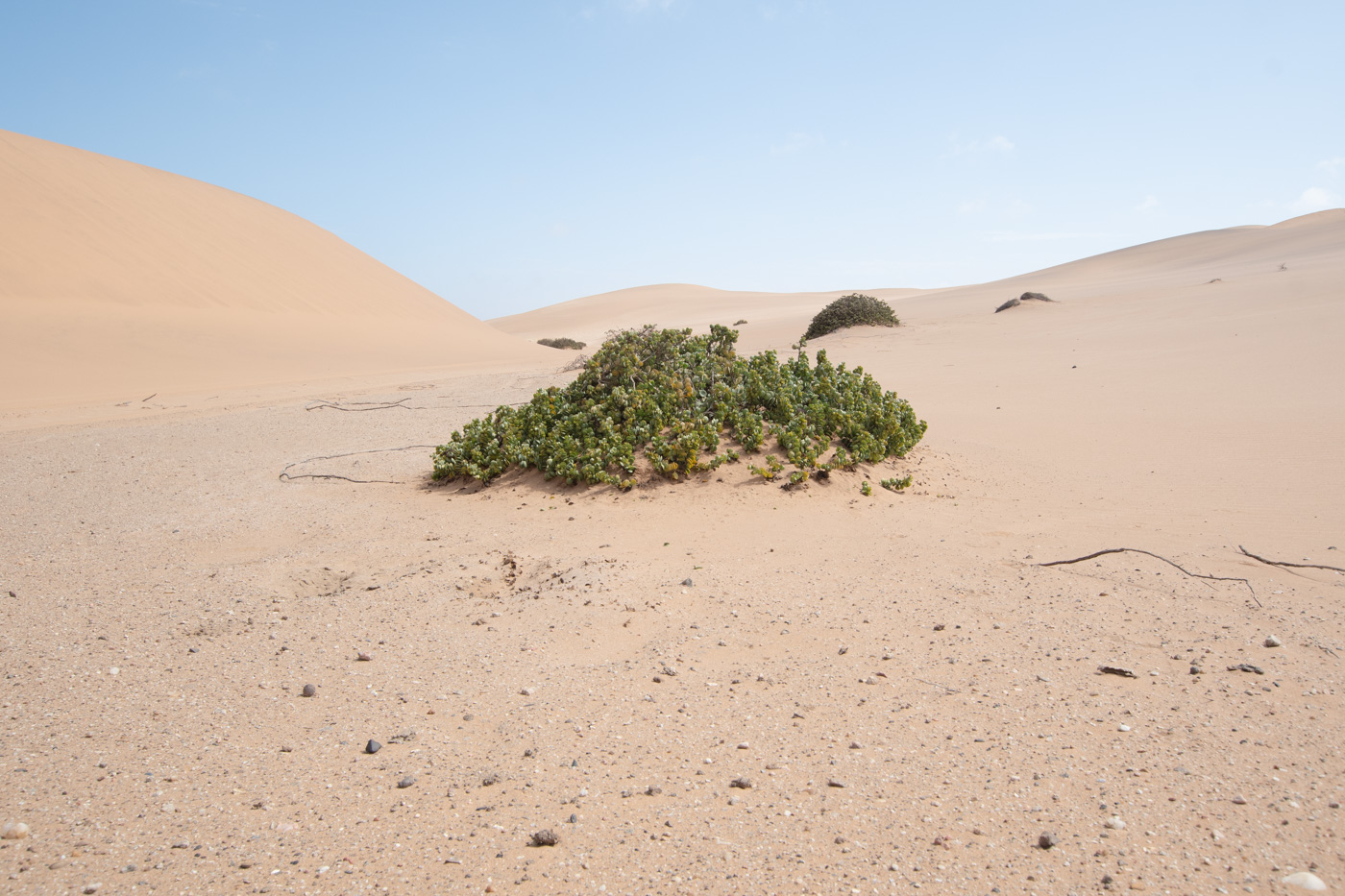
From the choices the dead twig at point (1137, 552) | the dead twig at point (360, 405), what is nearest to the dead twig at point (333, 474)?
the dead twig at point (360, 405)

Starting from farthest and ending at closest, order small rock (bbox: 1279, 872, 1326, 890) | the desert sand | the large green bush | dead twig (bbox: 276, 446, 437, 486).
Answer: dead twig (bbox: 276, 446, 437, 486) → the large green bush → the desert sand → small rock (bbox: 1279, 872, 1326, 890)

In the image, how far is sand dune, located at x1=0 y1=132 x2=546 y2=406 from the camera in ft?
49.6

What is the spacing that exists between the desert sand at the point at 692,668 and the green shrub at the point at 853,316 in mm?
10139

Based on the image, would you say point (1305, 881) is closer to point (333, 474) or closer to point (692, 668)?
point (692, 668)

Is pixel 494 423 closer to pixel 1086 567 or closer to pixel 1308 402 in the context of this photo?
pixel 1086 567

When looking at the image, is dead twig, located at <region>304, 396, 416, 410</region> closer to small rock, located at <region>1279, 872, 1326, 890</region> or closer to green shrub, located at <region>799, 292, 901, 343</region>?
green shrub, located at <region>799, 292, 901, 343</region>

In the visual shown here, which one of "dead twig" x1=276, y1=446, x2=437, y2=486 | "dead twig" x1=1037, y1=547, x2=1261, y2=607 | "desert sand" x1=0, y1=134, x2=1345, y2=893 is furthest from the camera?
"dead twig" x1=276, y1=446, x2=437, y2=486

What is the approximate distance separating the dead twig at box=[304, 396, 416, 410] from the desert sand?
2763 mm

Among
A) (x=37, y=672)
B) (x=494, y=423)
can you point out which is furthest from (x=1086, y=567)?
(x=37, y=672)

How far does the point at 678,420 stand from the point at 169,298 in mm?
19175

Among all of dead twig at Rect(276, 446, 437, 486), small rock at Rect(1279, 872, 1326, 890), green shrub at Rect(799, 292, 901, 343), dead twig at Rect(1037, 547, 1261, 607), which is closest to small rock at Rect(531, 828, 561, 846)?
small rock at Rect(1279, 872, 1326, 890)

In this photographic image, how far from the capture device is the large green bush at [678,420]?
564 centimetres

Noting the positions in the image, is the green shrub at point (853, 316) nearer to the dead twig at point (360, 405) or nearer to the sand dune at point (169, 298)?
the sand dune at point (169, 298)

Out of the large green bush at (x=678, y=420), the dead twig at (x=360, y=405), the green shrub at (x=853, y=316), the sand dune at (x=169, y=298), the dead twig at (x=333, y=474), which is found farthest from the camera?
the green shrub at (x=853, y=316)
